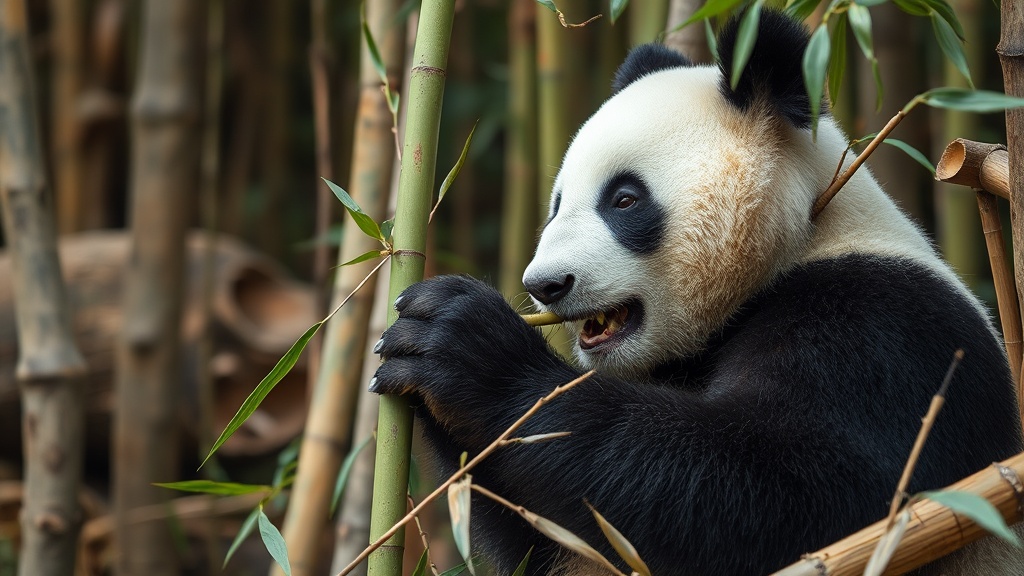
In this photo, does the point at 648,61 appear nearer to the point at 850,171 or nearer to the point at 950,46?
the point at 850,171

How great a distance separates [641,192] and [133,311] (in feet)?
6.47

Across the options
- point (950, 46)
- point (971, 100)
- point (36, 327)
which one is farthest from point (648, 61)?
point (36, 327)

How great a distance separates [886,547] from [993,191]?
20.6 inches

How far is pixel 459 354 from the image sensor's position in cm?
136

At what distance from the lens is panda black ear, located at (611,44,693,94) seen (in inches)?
73.6

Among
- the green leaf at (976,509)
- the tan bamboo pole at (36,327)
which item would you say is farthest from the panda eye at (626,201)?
the tan bamboo pole at (36,327)

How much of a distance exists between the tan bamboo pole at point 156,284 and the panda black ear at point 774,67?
2.02 metres

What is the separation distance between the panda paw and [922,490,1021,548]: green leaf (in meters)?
0.54

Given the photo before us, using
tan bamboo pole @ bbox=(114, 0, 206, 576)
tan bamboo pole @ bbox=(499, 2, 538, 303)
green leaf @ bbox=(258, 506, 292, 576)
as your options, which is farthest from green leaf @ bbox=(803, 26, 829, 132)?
tan bamboo pole @ bbox=(114, 0, 206, 576)

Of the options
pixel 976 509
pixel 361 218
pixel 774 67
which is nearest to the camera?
pixel 976 509

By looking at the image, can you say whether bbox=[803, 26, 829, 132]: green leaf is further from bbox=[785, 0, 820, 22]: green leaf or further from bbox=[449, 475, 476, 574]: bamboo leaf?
bbox=[449, 475, 476, 574]: bamboo leaf

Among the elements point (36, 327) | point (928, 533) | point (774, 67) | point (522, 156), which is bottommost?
point (36, 327)

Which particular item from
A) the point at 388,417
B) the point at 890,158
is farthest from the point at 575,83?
the point at 388,417

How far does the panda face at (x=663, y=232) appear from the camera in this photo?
1572 millimetres
